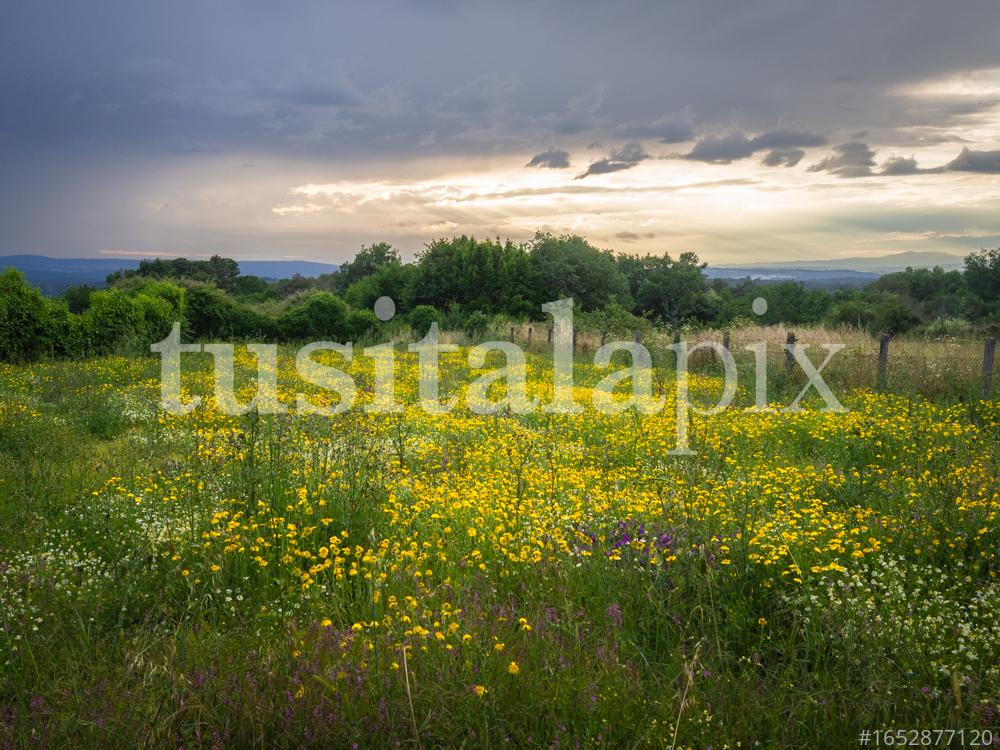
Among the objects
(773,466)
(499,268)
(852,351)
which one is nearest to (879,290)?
(499,268)

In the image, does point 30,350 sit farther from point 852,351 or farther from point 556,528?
point 852,351

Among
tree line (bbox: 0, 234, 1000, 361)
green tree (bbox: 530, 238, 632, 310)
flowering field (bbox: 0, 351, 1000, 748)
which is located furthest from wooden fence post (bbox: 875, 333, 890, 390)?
green tree (bbox: 530, 238, 632, 310)

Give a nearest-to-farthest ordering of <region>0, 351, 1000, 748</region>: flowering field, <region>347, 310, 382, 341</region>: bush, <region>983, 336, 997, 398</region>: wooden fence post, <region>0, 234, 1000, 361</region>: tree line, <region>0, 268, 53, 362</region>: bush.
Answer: <region>0, 351, 1000, 748</region>: flowering field < <region>983, 336, 997, 398</region>: wooden fence post < <region>0, 268, 53, 362</region>: bush < <region>0, 234, 1000, 361</region>: tree line < <region>347, 310, 382, 341</region>: bush

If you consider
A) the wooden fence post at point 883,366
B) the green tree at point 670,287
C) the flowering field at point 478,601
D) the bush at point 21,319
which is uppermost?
the green tree at point 670,287

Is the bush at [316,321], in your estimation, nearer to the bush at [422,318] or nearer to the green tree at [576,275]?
the bush at [422,318]

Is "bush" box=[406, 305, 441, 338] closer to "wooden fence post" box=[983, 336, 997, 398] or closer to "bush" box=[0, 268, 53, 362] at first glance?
"bush" box=[0, 268, 53, 362]

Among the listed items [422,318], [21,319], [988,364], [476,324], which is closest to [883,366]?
[988,364]

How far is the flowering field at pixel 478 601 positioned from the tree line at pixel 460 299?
41.6ft

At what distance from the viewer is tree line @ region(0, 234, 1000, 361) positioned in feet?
59.7

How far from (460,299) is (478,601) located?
140ft

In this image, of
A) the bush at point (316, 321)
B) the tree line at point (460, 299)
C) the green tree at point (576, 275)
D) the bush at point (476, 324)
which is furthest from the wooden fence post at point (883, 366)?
the green tree at point (576, 275)

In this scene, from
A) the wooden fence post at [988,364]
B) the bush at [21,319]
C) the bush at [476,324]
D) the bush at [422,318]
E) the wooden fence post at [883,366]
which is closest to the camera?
the wooden fence post at [988,364]

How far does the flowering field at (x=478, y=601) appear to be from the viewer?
2.51 m

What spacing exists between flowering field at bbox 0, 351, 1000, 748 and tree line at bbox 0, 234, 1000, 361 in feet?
41.6
